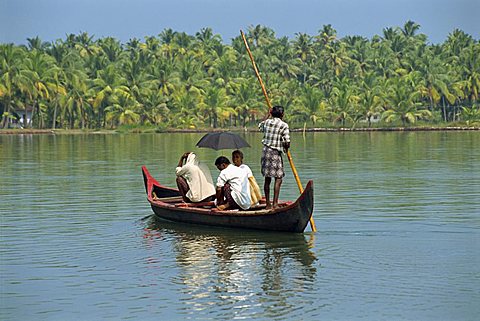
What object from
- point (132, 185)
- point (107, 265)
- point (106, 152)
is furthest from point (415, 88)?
point (107, 265)

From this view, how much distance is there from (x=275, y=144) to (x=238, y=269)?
3273mm

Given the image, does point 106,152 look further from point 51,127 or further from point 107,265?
point 51,127

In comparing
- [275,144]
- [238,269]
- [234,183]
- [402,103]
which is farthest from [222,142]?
[402,103]

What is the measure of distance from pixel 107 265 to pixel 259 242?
2.82 metres

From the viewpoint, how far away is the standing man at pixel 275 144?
15320 mm

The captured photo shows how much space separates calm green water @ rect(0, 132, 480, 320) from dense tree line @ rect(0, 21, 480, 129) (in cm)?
6270

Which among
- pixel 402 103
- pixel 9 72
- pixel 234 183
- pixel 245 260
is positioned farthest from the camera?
pixel 402 103

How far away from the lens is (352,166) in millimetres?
33188

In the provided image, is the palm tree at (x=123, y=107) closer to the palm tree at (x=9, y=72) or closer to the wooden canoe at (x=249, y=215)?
the palm tree at (x=9, y=72)

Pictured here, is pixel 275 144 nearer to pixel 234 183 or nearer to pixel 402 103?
pixel 234 183

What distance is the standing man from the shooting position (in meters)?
15.3

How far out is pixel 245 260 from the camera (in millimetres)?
13422

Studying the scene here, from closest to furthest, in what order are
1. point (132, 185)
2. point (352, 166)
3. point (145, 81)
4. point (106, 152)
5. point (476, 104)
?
point (132, 185) → point (352, 166) → point (106, 152) → point (145, 81) → point (476, 104)

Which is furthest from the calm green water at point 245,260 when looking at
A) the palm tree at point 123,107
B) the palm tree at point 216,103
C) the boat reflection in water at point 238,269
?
the palm tree at point 216,103
